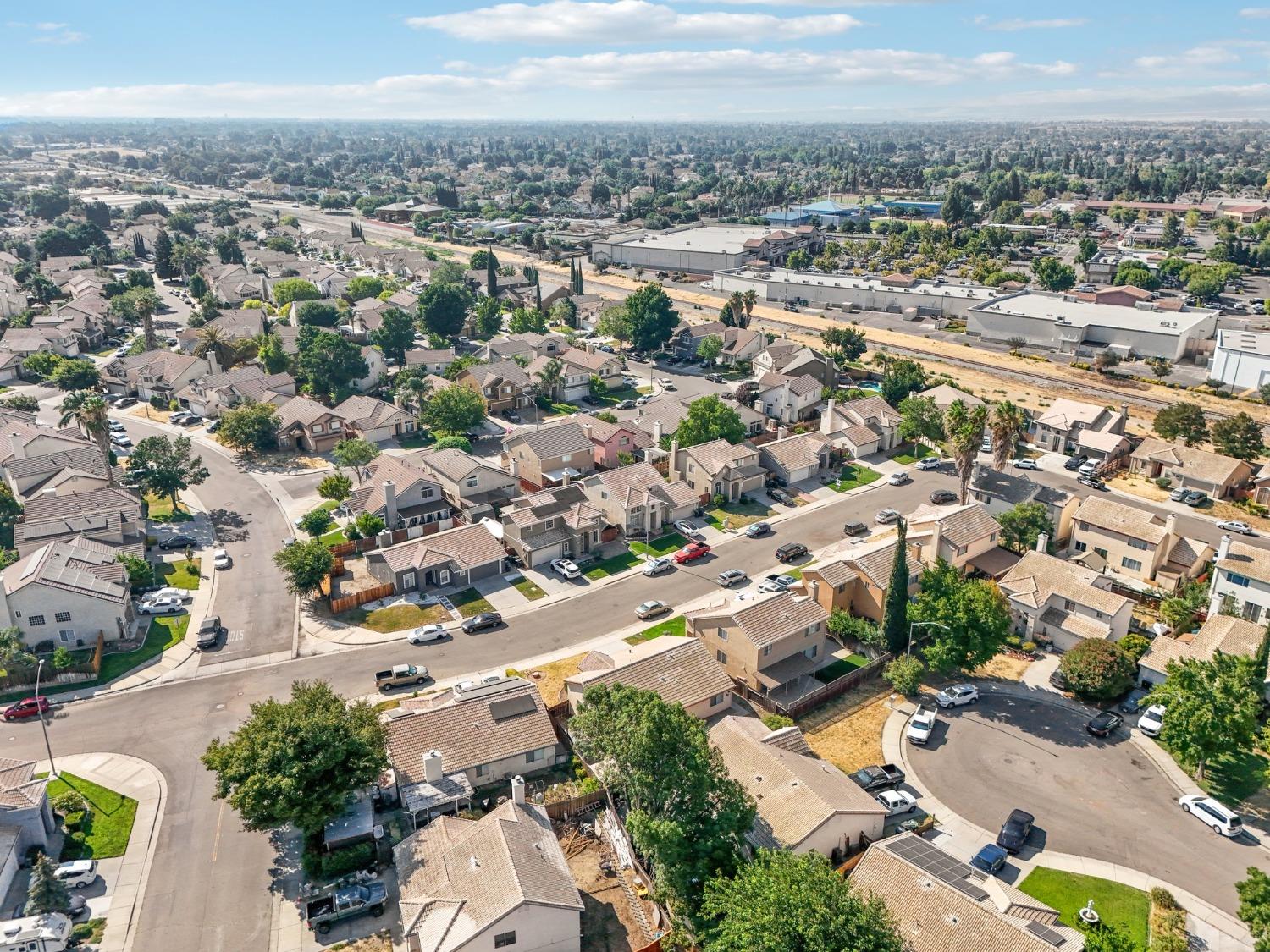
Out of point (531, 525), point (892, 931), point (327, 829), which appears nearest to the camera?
point (892, 931)

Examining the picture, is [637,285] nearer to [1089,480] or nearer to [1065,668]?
[1089,480]

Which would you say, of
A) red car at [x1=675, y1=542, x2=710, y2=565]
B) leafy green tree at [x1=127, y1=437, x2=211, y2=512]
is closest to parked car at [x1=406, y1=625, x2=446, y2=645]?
red car at [x1=675, y1=542, x2=710, y2=565]

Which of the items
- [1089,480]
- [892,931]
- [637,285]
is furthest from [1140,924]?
[637,285]

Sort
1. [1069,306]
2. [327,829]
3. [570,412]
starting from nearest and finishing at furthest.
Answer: [327,829] → [570,412] → [1069,306]

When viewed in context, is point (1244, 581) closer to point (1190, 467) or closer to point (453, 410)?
point (1190, 467)

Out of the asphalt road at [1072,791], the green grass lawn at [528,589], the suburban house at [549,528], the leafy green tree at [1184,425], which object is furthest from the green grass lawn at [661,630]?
the leafy green tree at [1184,425]
